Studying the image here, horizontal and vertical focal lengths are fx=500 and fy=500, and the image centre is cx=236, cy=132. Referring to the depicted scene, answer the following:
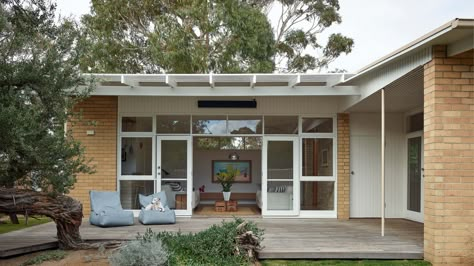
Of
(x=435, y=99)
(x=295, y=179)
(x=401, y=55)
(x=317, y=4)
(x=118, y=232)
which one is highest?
(x=317, y=4)

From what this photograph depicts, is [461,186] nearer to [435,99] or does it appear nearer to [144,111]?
[435,99]

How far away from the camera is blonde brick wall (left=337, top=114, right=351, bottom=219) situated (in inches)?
448

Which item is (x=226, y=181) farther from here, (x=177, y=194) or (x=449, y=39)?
(x=449, y=39)

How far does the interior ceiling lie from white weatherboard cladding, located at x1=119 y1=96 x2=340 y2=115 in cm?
71

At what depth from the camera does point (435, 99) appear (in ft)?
21.0

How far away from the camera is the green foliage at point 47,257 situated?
262 inches

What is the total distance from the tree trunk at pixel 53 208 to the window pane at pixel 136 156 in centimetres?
383

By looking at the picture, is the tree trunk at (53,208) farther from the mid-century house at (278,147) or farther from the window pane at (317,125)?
the window pane at (317,125)

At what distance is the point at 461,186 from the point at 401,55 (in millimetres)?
1900

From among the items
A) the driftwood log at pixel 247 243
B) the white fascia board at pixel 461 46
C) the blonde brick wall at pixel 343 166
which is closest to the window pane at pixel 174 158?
the blonde brick wall at pixel 343 166

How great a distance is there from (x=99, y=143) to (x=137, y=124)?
940 millimetres

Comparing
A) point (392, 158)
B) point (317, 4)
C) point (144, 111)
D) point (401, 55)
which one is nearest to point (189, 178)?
point (144, 111)

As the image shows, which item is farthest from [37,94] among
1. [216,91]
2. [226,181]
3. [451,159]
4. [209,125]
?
[226,181]

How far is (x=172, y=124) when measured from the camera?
451 inches
